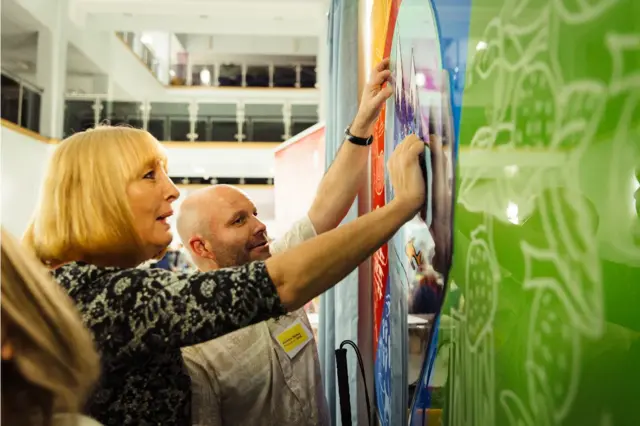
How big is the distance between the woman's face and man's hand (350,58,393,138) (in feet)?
1.82

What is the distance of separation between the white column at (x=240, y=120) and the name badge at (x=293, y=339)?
842 centimetres

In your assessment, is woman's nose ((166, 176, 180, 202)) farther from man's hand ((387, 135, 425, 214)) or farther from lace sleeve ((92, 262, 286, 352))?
man's hand ((387, 135, 425, 214))

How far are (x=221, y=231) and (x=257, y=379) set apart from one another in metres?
0.42

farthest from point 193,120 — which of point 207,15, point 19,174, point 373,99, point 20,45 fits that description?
point 373,99

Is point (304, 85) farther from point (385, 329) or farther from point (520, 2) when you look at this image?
point (520, 2)

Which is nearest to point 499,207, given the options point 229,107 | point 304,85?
point 229,107

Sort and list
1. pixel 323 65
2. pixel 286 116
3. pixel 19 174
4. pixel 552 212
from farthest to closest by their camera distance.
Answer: pixel 286 116 < pixel 323 65 < pixel 19 174 < pixel 552 212

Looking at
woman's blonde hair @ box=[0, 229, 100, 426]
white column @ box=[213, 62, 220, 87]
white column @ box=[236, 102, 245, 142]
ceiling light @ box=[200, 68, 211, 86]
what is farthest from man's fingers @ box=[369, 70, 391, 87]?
ceiling light @ box=[200, 68, 211, 86]

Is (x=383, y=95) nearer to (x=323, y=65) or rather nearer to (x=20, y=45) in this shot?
(x=323, y=65)

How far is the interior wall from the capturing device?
6.66 meters

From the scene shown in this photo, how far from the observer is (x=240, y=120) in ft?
32.2

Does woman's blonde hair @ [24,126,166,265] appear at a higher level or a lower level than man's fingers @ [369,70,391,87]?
lower

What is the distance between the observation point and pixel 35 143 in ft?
24.4

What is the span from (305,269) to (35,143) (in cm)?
786
